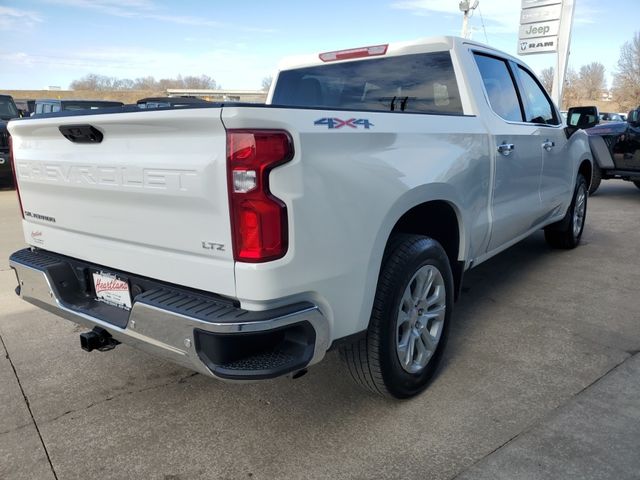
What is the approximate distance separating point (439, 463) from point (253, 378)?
1001 mm

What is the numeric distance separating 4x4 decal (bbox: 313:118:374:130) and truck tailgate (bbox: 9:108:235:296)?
431mm

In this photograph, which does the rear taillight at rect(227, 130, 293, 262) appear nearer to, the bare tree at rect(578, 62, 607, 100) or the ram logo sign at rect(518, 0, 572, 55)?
the ram logo sign at rect(518, 0, 572, 55)

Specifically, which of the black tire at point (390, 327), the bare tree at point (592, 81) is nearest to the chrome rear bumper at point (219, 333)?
the black tire at point (390, 327)

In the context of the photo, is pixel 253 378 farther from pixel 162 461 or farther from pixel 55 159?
pixel 55 159

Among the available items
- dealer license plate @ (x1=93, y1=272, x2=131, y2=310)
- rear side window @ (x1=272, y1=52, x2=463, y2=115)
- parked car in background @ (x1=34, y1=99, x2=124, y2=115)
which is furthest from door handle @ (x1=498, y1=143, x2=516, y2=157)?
parked car in background @ (x1=34, y1=99, x2=124, y2=115)

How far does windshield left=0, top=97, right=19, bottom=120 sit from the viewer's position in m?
13.1

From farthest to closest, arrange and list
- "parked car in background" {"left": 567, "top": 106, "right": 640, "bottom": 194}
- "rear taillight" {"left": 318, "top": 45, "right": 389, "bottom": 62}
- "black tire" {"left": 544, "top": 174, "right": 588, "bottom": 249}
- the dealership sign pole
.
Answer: the dealership sign pole, "parked car in background" {"left": 567, "top": 106, "right": 640, "bottom": 194}, "black tire" {"left": 544, "top": 174, "right": 588, "bottom": 249}, "rear taillight" {"left": 318, "top": 45, "right": 389, "bottom": 62}

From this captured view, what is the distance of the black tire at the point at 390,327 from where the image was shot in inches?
98.9

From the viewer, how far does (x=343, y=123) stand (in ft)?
7.25

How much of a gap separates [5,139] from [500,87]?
10.6 metres

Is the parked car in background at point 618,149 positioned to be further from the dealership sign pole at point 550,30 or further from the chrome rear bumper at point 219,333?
the chrome rear bumper at point 219,333

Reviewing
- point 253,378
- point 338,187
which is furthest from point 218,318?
point 338,187

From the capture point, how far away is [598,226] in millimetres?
7566

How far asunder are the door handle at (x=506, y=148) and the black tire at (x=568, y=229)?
236 cm
